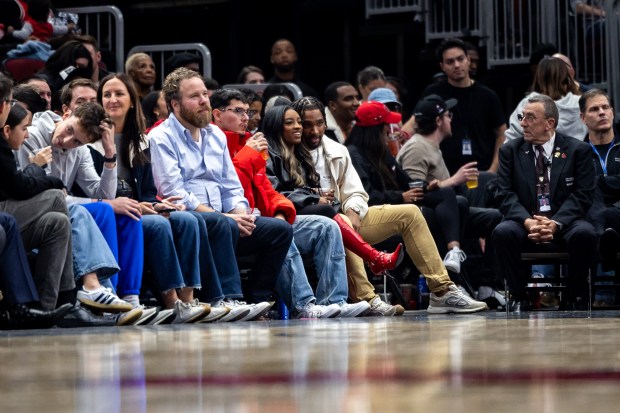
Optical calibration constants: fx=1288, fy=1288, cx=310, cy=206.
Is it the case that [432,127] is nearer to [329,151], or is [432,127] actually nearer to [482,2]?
[329,151]

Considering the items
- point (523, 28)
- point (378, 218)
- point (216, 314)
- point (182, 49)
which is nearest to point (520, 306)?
point (378, 218)

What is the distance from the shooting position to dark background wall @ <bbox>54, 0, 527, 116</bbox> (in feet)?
47.7

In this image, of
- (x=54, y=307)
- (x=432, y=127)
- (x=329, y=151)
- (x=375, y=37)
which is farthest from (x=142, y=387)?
(x=375, y=37)

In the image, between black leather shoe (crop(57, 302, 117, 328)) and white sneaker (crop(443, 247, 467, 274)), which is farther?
white sneaker (crop(443, 247, 467, 274))

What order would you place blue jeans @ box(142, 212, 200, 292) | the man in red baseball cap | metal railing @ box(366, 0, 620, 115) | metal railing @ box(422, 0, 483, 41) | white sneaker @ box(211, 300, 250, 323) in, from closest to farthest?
blue jeans @ box(142, 212, 200, 292) → white sneaker @ box(211, 300, 250, 323) → the man in red baseball cap → metal railing @ box(366, 0, 620, 115) → metal railing @ box(422, 0, 483, 41)

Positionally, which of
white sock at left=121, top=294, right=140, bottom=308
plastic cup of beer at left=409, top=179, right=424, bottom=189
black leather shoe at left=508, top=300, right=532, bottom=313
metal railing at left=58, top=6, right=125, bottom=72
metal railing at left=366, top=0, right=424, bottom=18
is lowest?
black leather shoe at left=508, top=300, right=532, bottom=313

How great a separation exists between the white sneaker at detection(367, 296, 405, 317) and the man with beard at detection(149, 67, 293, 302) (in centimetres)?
77

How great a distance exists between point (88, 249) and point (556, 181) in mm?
3408

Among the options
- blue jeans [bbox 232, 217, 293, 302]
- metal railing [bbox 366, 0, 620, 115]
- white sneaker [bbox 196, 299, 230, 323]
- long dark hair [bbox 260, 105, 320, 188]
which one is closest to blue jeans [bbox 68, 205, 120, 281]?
white sneaker [bbox 196, 299, 230, 323]

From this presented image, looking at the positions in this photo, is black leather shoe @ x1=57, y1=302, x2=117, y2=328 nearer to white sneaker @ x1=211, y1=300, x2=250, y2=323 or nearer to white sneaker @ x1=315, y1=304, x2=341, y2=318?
white sneaker @ x1=211, y1=300, x2=250, y2=323

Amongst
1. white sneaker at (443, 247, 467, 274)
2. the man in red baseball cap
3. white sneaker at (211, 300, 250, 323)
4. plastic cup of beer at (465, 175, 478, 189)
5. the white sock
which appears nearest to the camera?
the white sock

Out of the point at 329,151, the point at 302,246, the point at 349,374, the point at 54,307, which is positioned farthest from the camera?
the point at 329,151

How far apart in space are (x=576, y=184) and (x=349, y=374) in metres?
5.22

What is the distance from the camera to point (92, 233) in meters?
6.82
